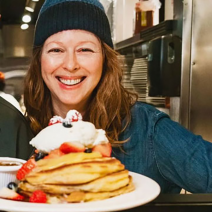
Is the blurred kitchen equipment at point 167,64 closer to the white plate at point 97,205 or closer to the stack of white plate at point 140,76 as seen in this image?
the stack of white plate at point 140,76

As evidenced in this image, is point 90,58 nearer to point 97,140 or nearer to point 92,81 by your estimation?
point 92,81

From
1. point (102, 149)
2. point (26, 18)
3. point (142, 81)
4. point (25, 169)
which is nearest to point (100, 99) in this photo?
point (102, 149)

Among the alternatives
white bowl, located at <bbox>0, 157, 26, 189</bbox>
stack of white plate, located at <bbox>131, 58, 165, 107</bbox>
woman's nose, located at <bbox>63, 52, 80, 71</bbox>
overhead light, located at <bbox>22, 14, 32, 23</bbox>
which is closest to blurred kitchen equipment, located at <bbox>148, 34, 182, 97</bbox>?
stack of white plate, located at <bbox>131, 58, 165, 107</bbox>

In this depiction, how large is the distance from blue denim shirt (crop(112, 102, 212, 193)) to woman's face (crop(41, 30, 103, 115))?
32 centimetres

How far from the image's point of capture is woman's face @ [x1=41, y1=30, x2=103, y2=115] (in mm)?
1601

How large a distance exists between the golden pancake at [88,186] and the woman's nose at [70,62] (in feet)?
2.41

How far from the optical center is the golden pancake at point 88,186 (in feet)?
2.90

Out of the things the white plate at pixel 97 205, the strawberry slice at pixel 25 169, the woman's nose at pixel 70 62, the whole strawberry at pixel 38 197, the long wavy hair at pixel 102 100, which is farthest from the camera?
the long wavy hair at pixel 102 100

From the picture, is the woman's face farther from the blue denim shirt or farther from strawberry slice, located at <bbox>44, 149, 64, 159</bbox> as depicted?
strawberry slice, located at <bbox>44, 149, 64, 159</bbox>

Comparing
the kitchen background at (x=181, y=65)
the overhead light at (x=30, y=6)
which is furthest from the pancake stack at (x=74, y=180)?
the overhead light at (x=30, y=6)

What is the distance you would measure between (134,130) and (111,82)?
10.0 inches

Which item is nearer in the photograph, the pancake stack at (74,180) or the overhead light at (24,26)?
the pancake stack at (74,180)

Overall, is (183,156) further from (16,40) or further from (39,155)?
(16,40)

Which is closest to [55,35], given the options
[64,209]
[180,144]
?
[180,144]
